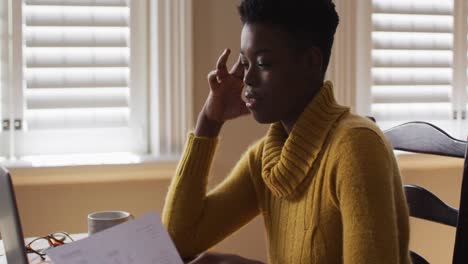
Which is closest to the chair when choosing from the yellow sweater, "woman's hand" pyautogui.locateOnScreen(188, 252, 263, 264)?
the yellow sweater

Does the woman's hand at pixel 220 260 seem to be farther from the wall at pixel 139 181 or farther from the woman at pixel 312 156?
the wall at pixel 139 181

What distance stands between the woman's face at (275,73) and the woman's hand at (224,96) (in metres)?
0.24

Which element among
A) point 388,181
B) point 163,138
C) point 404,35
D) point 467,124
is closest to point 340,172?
point 388,181

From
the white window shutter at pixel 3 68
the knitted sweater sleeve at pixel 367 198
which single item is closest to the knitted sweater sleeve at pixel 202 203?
the knitted sweater sleeve at pixel 367 198

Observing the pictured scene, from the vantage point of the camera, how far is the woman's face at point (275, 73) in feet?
3.64

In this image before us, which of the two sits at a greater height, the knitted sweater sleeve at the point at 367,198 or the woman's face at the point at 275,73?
the woman's face at the point at 275,73

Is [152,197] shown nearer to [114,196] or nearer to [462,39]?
[114,196]

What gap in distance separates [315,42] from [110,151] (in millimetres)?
1325

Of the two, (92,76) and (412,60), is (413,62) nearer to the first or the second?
(412,60)

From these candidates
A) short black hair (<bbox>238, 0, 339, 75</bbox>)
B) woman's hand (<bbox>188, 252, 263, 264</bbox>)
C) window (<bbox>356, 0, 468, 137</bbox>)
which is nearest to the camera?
short black hair (<bbox>238, 0, 339, 75</bbox>)

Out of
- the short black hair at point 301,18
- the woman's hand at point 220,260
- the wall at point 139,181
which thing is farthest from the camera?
the wall at point 139,181

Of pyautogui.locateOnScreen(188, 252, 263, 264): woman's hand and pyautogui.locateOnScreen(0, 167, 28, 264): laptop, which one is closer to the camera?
pyautogui.locateOnScreen(0, 167, 28, 264): laptop

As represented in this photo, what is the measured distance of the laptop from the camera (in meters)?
0.90

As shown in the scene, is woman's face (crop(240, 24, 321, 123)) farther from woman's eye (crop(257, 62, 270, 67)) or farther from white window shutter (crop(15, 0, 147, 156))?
white window shutter (crop(15, 0, 147, 156))
